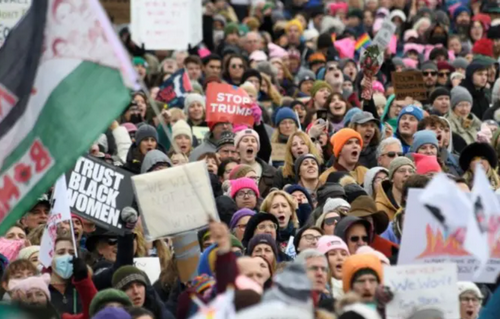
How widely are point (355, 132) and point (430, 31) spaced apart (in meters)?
11.3

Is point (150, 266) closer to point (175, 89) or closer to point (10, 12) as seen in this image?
point (10, 12)

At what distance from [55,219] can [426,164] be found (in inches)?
164

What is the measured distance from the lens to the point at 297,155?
17203mm

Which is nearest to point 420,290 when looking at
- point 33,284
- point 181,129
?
point 33,284

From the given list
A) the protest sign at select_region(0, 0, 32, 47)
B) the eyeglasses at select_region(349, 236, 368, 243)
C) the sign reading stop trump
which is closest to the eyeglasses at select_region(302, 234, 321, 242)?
the eyeglasses at select_region(349, 236, 368, 243)

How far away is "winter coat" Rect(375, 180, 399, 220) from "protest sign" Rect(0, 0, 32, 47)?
144 inches

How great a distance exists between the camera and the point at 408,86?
20750mm

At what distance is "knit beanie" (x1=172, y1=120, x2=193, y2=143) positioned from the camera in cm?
1889

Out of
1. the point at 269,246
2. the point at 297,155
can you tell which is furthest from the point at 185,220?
the point at 297,155

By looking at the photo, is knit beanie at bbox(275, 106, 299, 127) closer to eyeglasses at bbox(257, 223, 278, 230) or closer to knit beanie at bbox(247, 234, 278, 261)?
eyeglasses at bbox(257, 223, 278, 230)

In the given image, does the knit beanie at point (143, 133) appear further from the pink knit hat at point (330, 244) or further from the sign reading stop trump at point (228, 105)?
the pink knit hat at point (330, 244)

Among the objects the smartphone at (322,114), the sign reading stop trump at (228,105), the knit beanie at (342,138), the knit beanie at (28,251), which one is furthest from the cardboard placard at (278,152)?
the knit beanie at (28,251)

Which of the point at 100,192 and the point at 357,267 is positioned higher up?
the point at 100,192

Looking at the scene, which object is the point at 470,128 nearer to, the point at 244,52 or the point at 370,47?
the point at 370,47
